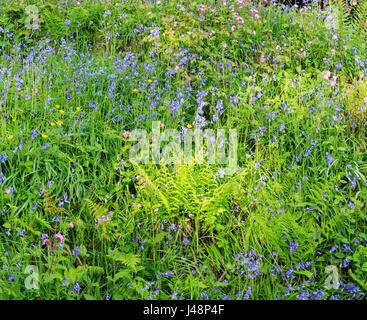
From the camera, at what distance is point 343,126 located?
3697 mm

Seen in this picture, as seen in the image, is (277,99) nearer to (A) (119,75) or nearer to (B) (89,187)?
(A) (119,75)

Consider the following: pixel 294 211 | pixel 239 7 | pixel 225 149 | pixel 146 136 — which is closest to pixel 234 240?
pixel 294 211

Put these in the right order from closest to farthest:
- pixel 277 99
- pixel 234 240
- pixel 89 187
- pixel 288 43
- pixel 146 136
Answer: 1. pixel 234 240
2. pixel 89 187
3. pixel 146 136
4. pixel 277 99
5. pixel 288 43

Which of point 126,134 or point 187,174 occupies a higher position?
point 126,134

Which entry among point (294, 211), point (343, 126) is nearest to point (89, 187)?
point (294, 211)

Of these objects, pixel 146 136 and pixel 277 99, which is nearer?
pixel 146 136

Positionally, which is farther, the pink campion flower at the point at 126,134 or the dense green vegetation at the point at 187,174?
the pink campion flower at the point at 126,134

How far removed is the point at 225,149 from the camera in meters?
3.77

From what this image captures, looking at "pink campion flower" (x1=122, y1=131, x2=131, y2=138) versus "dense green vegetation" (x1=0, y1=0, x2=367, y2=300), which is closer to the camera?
"dense green vegetation" (x1=0, y1=0, x2=367, y2=300)

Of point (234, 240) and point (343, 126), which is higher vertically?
point (343, 126)

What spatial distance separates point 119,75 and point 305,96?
192 cm

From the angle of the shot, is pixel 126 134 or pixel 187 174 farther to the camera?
pixel 126 134

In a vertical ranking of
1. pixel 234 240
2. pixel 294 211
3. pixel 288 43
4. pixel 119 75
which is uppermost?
pixel 288 43

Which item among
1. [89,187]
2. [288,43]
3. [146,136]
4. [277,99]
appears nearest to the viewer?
[89,187]
